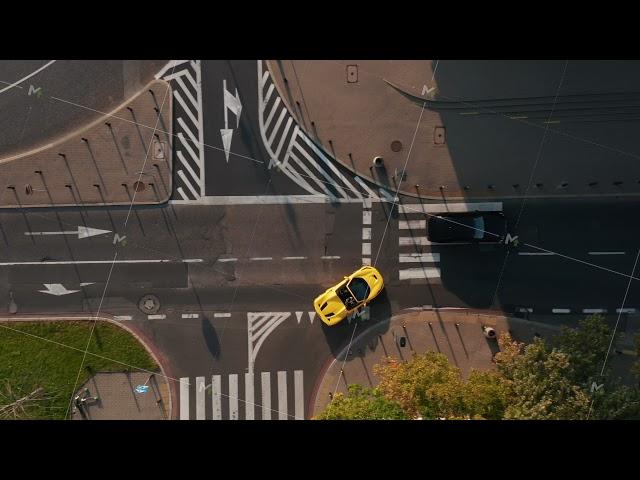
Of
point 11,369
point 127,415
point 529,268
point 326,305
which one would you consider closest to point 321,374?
point 326,305

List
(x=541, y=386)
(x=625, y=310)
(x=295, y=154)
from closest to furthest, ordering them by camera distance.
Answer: (x=541, y=386)
(x=625, y=310)
(x=295, y=154)

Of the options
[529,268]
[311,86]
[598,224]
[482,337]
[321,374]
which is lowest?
[321,374]

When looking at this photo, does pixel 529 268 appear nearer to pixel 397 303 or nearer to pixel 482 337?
pixel 482 337

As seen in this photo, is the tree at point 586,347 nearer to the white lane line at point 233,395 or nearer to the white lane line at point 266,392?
the white lane line at point 266,392

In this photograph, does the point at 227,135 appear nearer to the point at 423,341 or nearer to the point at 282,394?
the point at 282,394

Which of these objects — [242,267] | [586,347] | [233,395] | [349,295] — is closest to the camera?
[586,347]

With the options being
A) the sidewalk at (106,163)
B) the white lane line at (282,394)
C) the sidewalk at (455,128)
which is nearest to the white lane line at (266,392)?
the white lane line at (282,394)

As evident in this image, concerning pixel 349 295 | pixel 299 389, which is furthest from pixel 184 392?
pixel 349 295
